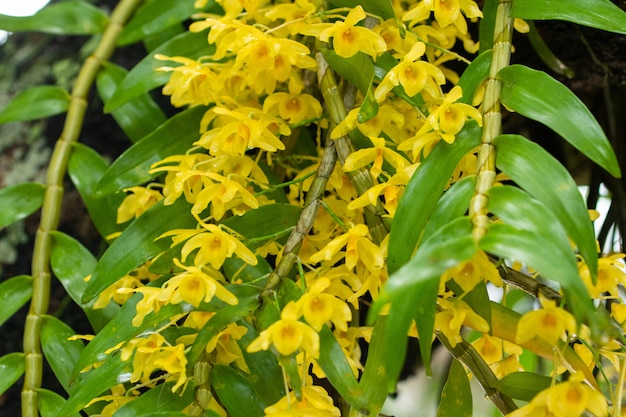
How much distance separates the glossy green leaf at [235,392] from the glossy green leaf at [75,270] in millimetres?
306

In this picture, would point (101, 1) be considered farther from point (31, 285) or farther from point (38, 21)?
point (31, 285)

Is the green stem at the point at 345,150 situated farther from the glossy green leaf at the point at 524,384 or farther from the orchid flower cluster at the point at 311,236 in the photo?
the glossy green leaf at the point at 524,384

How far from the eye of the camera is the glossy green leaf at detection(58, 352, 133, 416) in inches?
25.8

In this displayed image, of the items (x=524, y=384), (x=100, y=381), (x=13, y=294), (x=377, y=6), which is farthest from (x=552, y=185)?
(x=13, y=294)

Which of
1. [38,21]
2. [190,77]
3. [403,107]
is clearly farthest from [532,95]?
[38,21]

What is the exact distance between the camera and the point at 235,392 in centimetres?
66

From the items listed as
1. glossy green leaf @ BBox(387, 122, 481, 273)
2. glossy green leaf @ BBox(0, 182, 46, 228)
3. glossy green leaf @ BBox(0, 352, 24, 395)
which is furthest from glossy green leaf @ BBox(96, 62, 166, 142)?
glossy green leaf @ BBox(387, 122, 481, 273)

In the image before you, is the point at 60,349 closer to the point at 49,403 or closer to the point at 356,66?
the point at 49,403

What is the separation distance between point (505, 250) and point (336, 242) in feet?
0.58

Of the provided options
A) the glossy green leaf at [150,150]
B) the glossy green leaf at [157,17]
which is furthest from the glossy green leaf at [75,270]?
the glossy green leaf at [157,17]

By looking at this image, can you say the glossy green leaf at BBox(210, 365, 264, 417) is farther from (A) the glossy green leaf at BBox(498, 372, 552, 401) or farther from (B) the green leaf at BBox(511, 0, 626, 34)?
(B) the green leaf at BBox(511, 0, 626, 34)

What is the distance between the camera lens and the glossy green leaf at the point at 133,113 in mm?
1083

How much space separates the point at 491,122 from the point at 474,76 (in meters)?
0.07

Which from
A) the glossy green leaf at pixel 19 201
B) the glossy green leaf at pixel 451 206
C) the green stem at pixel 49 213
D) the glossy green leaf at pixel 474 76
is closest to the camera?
the glossy green leaf at pixel 451 206
